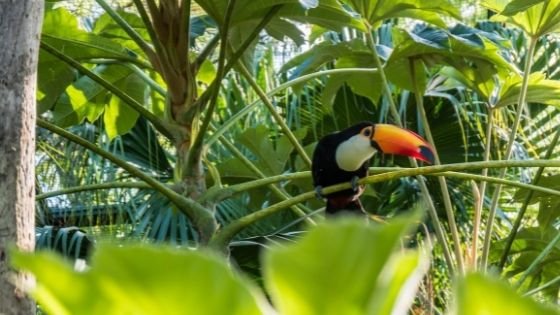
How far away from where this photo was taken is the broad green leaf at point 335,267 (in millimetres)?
247

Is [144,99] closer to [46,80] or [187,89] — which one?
[46,80]

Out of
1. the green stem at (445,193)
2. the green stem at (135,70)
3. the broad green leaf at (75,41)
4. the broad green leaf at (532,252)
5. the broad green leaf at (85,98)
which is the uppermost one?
the broad green leaf at (75,41)

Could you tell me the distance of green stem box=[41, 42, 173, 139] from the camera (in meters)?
1.67

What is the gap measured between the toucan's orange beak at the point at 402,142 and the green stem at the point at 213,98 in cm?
70

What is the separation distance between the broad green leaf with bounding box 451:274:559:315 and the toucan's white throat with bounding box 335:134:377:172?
2126 millimetres

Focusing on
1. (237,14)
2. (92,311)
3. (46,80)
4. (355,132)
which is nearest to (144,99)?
(46,80)

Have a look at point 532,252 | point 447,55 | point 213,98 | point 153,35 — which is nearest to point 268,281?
point 213,98

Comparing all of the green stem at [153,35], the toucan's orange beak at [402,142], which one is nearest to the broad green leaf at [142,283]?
the green stem at [153,35]

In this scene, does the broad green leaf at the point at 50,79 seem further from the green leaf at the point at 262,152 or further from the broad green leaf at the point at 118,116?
the green leaf at the point at 262,152

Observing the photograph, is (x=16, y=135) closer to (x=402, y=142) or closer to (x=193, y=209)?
(x=193, y=209)

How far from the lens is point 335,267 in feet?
0.83

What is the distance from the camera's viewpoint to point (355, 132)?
248cm

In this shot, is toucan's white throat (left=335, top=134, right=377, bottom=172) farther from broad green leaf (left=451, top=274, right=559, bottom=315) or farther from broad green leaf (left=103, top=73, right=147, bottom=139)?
broad green leaf (left=451, top=274, right=559, bottom=315)

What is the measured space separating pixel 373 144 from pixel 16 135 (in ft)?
4.76
